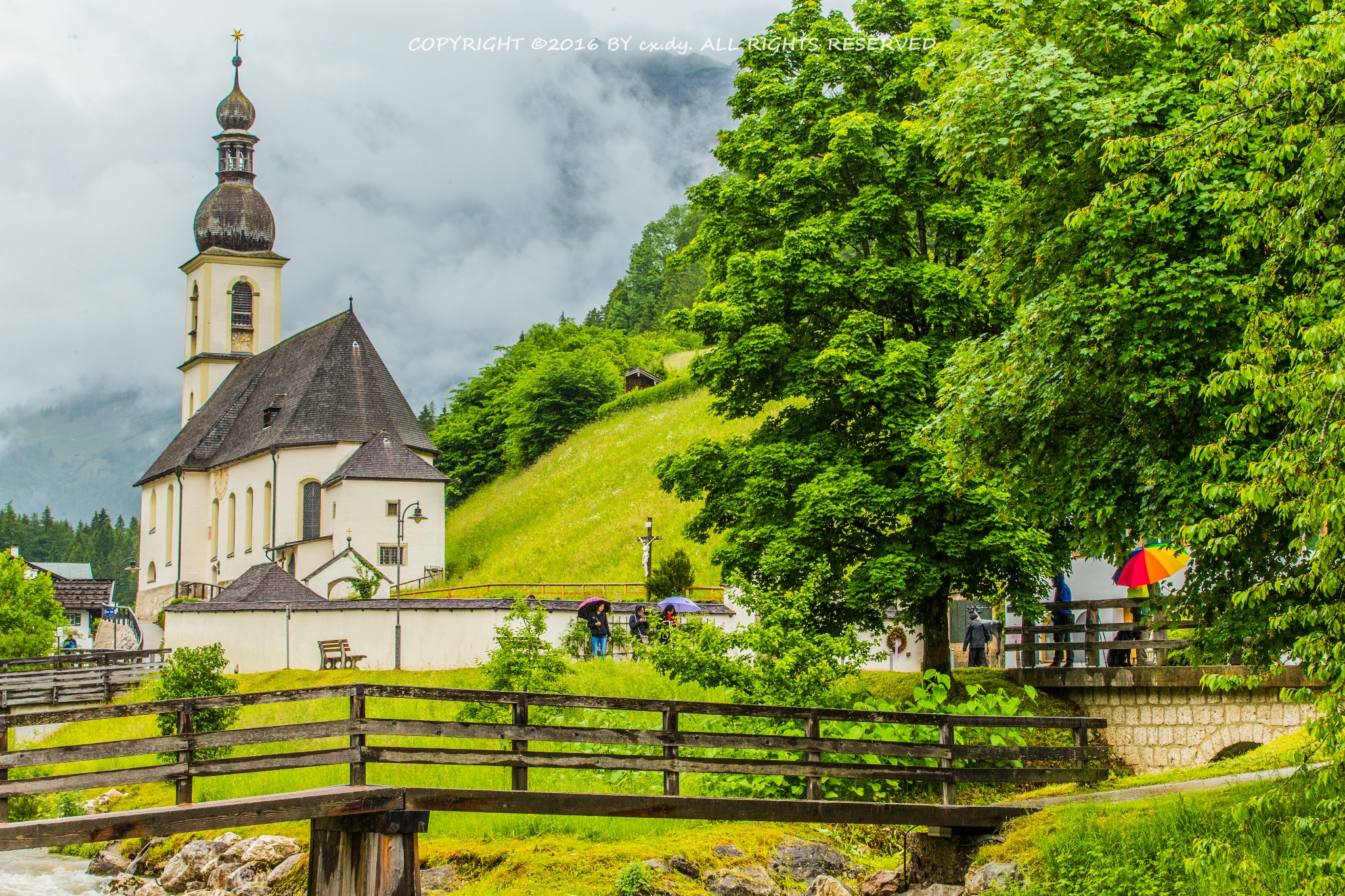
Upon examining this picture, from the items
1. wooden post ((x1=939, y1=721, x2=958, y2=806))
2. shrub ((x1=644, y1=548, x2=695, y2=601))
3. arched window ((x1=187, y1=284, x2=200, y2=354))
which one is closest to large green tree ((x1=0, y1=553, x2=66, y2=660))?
shrub ((x1=644, y1=548, x2=695, y2=601))

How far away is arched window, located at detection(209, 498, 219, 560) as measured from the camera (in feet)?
203

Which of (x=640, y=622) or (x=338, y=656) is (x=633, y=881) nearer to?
(x=640, y=622)

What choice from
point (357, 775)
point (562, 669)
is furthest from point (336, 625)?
point (357, 775)

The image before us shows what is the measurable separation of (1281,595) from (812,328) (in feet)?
41.7

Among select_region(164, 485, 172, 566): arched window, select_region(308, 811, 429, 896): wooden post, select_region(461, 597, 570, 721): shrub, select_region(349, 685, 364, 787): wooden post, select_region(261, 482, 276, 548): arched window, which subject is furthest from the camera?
select_region(164, 485, 172, 566): arched window

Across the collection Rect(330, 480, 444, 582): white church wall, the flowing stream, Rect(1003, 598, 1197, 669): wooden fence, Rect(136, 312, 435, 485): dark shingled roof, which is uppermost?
Rect(136, 312, 435, 485): dark shingled roof

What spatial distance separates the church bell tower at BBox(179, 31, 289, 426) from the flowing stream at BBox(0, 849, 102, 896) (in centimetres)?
5418

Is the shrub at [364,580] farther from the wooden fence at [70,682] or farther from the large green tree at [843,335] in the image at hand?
the large green tree at [843,335]

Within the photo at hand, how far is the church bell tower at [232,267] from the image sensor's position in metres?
71.2

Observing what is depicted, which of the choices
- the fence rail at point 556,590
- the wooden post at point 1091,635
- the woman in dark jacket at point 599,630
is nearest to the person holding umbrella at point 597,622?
the woman in dark jacket at point 599,630

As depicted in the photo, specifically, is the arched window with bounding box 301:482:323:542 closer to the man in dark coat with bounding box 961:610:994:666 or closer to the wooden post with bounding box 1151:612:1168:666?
the man in dark coat with bounding box 961:610:994:666

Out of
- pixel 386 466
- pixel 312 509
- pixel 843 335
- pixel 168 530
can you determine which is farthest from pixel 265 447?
pixel 843 335

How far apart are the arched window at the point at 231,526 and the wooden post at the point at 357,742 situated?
168 feet

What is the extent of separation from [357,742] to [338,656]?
22.5 m
